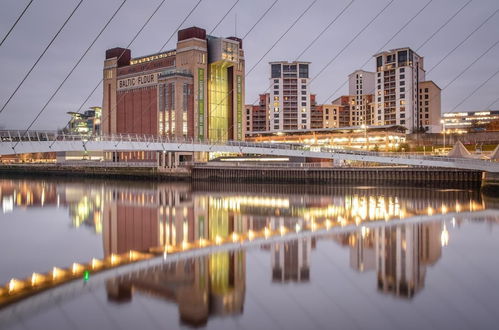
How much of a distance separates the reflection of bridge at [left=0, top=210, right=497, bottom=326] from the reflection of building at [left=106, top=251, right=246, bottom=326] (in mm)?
409

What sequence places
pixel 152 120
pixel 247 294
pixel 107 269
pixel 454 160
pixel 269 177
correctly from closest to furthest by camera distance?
pixel 247 294, pixel 107 269, pixel 454 160, pixel 269 177, pixel 152 120

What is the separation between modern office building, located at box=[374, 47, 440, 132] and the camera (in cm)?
6681

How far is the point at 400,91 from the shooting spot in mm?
67688

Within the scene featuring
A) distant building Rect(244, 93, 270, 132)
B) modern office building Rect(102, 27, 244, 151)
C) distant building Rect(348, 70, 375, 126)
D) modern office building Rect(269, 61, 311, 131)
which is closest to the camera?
modern office building Rect(102, 27, 244, 151)

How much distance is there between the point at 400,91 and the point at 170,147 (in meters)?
53.2

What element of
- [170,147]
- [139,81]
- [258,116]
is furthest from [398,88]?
[170,147]

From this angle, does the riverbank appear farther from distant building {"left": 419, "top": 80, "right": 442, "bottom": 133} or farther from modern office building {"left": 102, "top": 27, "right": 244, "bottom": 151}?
distant building {"left": 419, "top": 80, "right": 442, "bottom": 133}

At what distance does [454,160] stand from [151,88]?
39962 mm

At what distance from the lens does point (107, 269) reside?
945 cm

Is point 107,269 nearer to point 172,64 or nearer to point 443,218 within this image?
point 443,218

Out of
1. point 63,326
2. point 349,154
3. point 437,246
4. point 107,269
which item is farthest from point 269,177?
point 63,326

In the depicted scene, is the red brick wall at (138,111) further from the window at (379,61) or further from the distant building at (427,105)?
the distant building at (427,105)

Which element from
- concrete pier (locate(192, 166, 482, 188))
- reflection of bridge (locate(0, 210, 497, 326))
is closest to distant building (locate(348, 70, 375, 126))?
concrete pier (locate(192, 166, 482, 188))

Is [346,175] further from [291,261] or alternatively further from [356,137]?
[356,137]
